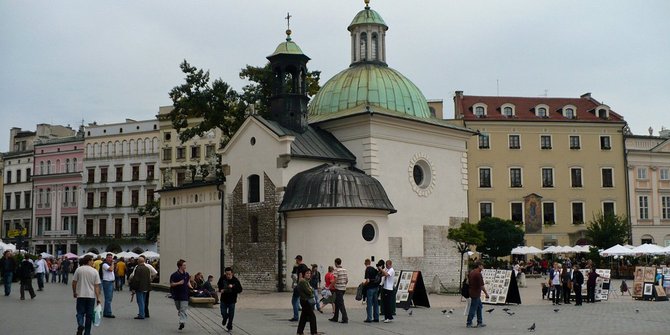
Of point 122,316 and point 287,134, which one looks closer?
point 122,316

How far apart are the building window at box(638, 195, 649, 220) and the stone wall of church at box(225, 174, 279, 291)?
45397 mm

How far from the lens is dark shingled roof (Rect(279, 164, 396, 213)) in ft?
104

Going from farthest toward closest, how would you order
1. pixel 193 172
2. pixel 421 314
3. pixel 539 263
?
1. pixel 539 263
2. pixel 193 172
3. pixel 421 314

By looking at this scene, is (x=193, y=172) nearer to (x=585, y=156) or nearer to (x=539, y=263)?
(x=539, y=263)

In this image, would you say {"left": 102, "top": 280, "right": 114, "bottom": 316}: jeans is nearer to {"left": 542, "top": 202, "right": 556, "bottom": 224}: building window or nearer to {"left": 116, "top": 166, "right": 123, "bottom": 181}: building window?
{"left": 542, "top": 202, "right": 556, "bottom": 224}: building window

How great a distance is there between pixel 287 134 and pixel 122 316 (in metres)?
14.6

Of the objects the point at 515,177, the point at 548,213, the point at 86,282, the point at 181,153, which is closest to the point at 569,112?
the point at 515,177

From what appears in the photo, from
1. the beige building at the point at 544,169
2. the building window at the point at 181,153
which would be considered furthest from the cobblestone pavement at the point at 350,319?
the building window at the point at 181,153

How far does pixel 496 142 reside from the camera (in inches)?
2640

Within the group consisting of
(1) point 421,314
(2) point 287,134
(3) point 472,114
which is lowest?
(1) point 421,314

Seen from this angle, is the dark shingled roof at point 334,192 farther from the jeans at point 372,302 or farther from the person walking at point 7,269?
the person walking at point 7,269

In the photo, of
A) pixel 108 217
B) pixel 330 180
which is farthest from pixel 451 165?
pixel 108 217

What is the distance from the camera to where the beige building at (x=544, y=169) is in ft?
219

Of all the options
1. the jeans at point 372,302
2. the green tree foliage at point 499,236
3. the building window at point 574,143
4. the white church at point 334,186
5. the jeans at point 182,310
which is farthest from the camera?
the building window at point 574,143
